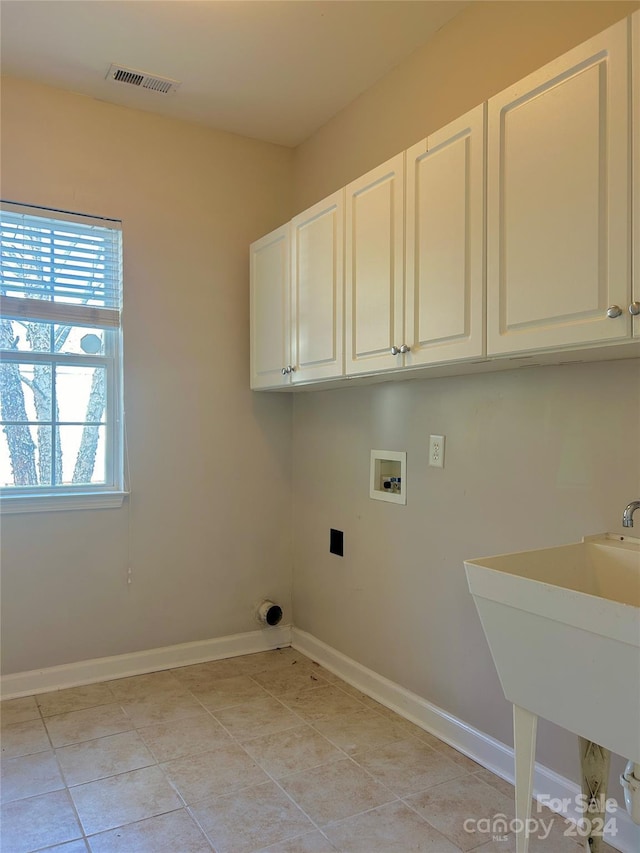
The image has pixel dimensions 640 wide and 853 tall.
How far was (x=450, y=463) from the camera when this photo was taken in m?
2.29

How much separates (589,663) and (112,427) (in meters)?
2.31

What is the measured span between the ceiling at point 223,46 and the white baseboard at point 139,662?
2.57 meters

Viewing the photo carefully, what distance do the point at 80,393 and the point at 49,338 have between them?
10.9 inches

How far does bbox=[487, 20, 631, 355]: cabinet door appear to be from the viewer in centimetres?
139

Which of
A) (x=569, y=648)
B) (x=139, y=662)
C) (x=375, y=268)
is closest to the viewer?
(x=569, y=648)

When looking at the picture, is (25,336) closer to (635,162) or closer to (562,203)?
(562,203)

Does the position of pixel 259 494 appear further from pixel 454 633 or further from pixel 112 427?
pixel 454 633

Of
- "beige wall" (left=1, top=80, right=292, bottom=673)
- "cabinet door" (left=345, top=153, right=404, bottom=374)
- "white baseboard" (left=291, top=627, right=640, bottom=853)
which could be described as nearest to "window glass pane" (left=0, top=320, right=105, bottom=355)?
"beige wall" (left=1, top=80, right=292, bottom=673)

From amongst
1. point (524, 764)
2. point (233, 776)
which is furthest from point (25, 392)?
point (524, 764)

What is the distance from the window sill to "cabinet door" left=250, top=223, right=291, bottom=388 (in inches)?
34.8

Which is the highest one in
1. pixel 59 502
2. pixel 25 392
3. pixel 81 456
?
pixel 25 392

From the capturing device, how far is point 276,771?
6.87ft

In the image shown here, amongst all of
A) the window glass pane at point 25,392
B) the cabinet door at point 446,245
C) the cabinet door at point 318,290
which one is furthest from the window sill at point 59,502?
the cabinet door at point 446,245

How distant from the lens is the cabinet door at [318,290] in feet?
7.91
